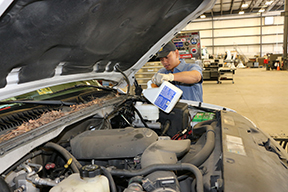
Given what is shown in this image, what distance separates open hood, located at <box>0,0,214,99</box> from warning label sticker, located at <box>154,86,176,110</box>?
0.44 m

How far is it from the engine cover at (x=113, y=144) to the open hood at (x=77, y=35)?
1.48 ft

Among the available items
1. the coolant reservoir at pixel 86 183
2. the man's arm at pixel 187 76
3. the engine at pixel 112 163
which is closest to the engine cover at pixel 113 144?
the engine at pixel 112 163

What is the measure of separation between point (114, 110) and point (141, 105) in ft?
0.95

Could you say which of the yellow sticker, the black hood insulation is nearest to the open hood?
the black hood insulation

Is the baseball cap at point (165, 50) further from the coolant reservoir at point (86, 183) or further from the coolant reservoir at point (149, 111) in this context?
the coolant reservoir at point (86, 183)

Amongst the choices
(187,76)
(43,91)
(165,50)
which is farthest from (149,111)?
(165,50)

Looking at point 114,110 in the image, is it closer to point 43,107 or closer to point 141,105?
point 141,105

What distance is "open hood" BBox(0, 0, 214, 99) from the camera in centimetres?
93

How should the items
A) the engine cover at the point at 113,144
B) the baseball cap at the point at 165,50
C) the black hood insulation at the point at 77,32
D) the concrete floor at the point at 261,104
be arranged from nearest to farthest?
1. the black hood insulation at the point at 77,32
2. the engine cover at the point at 113,144
3. the baseball cap at the point at 165,50
4. the concrete floor at the point at 261,104

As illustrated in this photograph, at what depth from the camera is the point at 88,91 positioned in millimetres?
1953

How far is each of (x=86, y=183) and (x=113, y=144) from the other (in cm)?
34

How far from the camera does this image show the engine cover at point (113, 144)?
1.15 meters

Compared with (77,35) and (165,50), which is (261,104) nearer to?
(165,50)

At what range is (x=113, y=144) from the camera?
1179 millimetres
